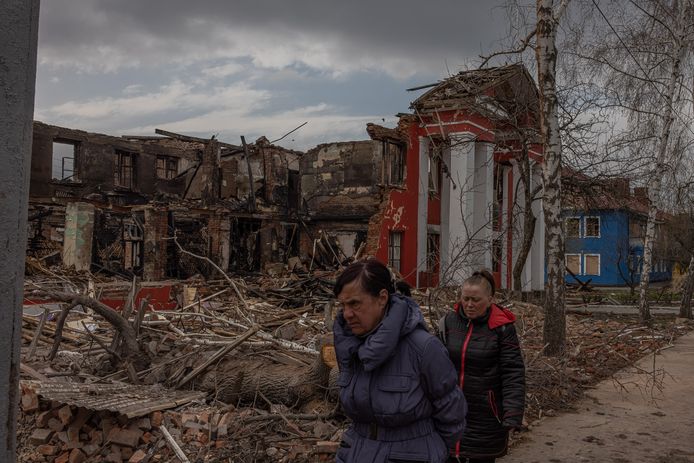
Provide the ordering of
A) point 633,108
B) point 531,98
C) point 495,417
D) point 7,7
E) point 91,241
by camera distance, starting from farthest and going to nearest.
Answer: point 91,241 → point 531,98 → point 633,108 → point 495,417 → point 7,7

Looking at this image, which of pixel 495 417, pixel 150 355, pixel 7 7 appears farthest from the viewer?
pixel 150 355

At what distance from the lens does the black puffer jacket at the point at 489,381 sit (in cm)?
386

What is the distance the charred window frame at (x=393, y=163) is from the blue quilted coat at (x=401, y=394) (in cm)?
1953

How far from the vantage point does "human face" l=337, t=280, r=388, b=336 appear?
2729mm

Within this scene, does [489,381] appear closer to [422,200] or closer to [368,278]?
[368,278]

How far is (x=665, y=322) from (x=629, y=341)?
6.61m

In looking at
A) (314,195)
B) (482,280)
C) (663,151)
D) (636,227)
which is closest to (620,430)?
(482,280)

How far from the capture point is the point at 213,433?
5.89m

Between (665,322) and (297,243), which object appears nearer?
(665,322)

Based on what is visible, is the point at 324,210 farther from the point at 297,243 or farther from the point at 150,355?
the point at 150,355

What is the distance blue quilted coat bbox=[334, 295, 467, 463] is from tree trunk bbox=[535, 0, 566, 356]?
24.6ft

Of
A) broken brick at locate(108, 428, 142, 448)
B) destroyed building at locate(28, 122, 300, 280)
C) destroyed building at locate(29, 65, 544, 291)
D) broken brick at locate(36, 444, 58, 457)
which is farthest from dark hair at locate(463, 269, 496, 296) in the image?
destroyed building at locate(28, 122, 300, 280)

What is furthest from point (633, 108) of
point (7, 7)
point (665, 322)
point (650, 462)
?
point (7, 7)

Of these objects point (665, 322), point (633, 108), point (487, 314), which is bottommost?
point (665, 322)
